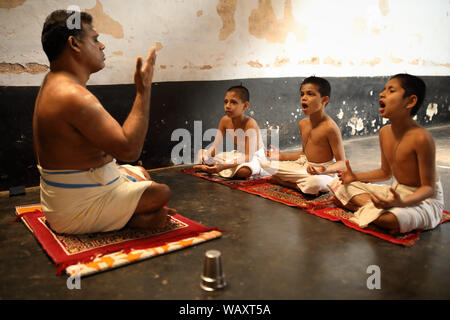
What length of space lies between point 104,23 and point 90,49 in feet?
5.52

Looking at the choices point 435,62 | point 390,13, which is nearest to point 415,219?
point 390,13

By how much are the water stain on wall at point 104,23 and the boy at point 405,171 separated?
2.67 metres

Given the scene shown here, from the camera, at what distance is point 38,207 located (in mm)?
2980

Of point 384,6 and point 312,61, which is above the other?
point 384,6

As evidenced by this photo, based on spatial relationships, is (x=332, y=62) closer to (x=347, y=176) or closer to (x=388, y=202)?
(x=347, y=176)

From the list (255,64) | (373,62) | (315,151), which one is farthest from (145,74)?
(373,62)

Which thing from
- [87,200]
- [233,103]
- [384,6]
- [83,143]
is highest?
[384,6]

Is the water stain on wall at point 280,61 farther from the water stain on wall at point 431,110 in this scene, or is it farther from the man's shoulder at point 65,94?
the water stain on wall at point 431,110

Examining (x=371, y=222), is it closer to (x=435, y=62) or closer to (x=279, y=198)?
(x=279, y=198)

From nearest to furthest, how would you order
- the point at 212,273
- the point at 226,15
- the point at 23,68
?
1. the point at 212,273
2. the point at 23,68
3. the point at 226,15

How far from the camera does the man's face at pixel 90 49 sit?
7.50 ft

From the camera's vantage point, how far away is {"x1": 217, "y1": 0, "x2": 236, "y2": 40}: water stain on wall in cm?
458

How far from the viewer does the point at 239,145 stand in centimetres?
403

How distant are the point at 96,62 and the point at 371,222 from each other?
2.03 m
